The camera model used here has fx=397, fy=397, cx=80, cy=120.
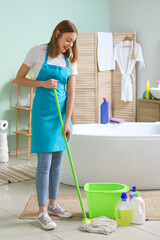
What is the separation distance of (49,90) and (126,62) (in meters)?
3.20

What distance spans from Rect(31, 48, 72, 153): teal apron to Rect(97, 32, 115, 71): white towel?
2.92 m

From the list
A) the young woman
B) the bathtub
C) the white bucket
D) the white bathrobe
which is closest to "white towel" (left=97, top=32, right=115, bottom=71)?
the white bathrobe

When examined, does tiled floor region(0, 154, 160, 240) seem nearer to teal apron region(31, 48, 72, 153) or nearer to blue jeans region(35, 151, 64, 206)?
blue jeans region(35, 151, 64, 206)

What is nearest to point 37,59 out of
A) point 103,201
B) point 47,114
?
point 47,114

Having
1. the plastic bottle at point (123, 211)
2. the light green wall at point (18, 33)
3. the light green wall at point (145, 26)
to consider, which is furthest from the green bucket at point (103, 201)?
the light green wall at point (145, 26)

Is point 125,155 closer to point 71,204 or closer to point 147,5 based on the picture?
point 71,204

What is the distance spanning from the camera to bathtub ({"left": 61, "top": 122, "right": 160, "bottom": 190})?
11.3 feet

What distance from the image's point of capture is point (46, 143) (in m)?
2.67

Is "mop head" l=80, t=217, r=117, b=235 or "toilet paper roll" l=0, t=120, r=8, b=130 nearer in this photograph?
"mop head" l=80, t=217, r=117, b=235

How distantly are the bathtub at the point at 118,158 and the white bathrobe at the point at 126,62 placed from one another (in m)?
2.24

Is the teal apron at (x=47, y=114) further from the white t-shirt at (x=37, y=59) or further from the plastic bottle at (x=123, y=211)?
the plastic bottle at (x=123, y=211)

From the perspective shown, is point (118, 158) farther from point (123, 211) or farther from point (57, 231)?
point (57, 231)

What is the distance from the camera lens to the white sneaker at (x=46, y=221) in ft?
8.67

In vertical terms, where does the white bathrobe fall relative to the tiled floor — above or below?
above
